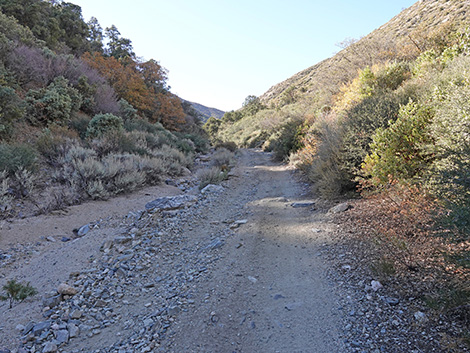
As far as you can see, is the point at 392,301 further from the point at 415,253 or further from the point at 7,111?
the point at 7,111

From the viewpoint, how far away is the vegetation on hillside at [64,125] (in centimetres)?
659

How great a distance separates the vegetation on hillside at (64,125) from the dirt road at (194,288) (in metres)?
1.49

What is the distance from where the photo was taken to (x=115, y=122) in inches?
450

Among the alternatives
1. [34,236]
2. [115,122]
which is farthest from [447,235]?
[115,122]

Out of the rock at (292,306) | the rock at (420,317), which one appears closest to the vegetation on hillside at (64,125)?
the rock at (292,306)

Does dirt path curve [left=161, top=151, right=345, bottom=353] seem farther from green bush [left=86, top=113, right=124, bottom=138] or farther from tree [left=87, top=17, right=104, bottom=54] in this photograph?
tree [left=87, top=17, right=104, bottom=54]

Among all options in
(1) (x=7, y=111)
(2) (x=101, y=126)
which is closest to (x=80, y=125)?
(2) (x=101, y=126)

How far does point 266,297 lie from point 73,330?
2.06 metres

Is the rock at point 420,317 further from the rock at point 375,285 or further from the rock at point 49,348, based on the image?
the rock at point 49,348

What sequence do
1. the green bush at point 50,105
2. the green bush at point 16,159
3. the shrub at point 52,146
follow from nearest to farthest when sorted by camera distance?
the green bush at point 16,159 → the shrub at point 52,146 → the green bush at point 50,105

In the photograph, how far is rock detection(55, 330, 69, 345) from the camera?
261cm

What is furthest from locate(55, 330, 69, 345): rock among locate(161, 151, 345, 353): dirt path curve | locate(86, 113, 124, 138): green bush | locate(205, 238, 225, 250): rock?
locate(86, 113, 124, 138): green bush

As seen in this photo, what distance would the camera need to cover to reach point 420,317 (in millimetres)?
2328

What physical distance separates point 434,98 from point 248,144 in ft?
85.0
